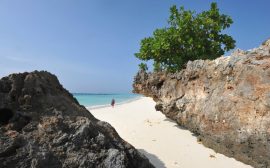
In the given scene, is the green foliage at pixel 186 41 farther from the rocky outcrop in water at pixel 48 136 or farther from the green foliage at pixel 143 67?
the rocky outcrop in water at pixel 48 136

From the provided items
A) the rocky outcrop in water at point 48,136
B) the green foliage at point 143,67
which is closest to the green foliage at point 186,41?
the green foliage at point 143,67

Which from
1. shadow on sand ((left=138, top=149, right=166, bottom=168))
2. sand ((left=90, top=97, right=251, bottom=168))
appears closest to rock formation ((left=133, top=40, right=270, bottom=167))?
sand ((left=90, top=97, right=251, bottom=168))

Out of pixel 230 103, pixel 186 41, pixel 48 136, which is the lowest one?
pixel 48 136

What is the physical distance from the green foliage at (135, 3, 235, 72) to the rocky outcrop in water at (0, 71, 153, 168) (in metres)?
11.1

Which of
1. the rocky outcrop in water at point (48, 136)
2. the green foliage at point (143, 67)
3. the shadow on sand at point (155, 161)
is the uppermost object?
the green foliage at point (143, 67)

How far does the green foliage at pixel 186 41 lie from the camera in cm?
1575

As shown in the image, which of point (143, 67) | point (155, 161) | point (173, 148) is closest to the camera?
point (155, 161)

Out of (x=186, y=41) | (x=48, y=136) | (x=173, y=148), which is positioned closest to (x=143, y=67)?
(x=186, y=41)

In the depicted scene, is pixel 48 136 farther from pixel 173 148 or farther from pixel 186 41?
pixel 186 41

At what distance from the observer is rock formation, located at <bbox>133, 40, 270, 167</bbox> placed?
7578 millimetres

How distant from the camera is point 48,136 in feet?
13.5

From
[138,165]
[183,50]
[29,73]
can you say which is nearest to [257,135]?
[138,165]

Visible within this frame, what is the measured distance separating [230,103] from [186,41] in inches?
318

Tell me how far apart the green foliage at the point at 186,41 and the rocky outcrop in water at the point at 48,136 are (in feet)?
36.3
